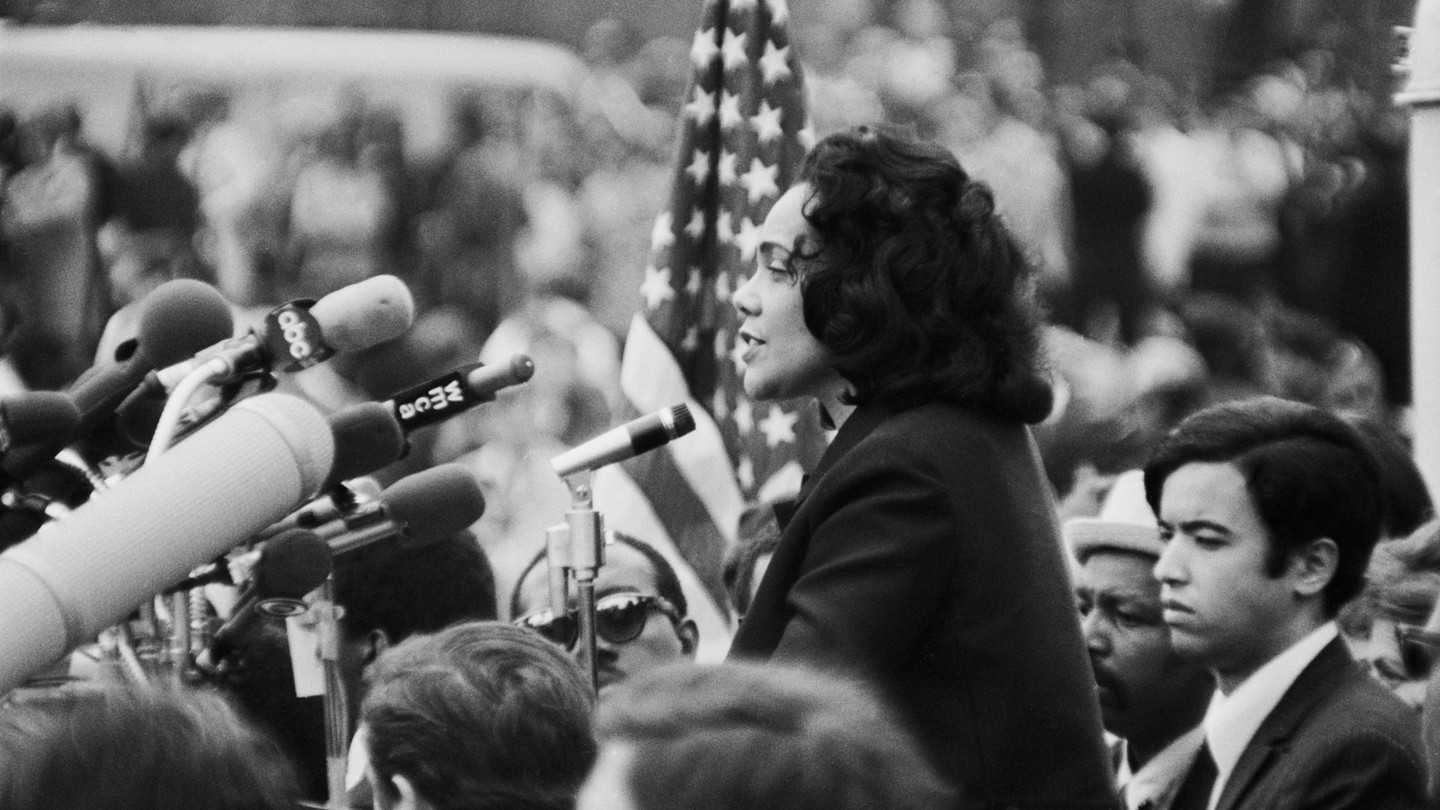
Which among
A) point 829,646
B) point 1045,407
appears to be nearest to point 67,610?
point 829,646

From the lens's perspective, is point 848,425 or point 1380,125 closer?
point 848,425

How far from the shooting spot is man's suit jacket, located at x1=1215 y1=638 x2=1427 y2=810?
2.77 metres

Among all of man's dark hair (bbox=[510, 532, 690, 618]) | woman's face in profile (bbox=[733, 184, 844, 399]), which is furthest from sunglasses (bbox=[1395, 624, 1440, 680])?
man's dark hair (bbox=[510, 532, 690, 618])

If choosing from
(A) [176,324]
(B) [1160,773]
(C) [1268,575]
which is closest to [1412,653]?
(B) [1160,773]

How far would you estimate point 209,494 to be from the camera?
171 cm

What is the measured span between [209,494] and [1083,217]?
37.4 ft

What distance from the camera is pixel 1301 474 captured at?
3.06 meters

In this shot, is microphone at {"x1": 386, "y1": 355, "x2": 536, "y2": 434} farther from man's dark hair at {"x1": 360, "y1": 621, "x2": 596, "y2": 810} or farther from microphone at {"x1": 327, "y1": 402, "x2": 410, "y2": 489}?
man's dark hair at {"x1": 360, "y1": 621, "x2": 596, "y2": 810}

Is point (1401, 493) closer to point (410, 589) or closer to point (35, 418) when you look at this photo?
point (410, 589)

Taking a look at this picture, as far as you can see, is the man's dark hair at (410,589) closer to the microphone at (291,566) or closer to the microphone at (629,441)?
the microphone at (629,441)

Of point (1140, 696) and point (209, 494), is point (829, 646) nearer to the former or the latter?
point (209, 494)

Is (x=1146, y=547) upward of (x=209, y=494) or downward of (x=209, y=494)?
downward

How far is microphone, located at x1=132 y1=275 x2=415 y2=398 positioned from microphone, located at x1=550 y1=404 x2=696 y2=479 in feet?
1.27

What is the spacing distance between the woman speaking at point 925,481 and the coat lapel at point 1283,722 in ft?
1.72
